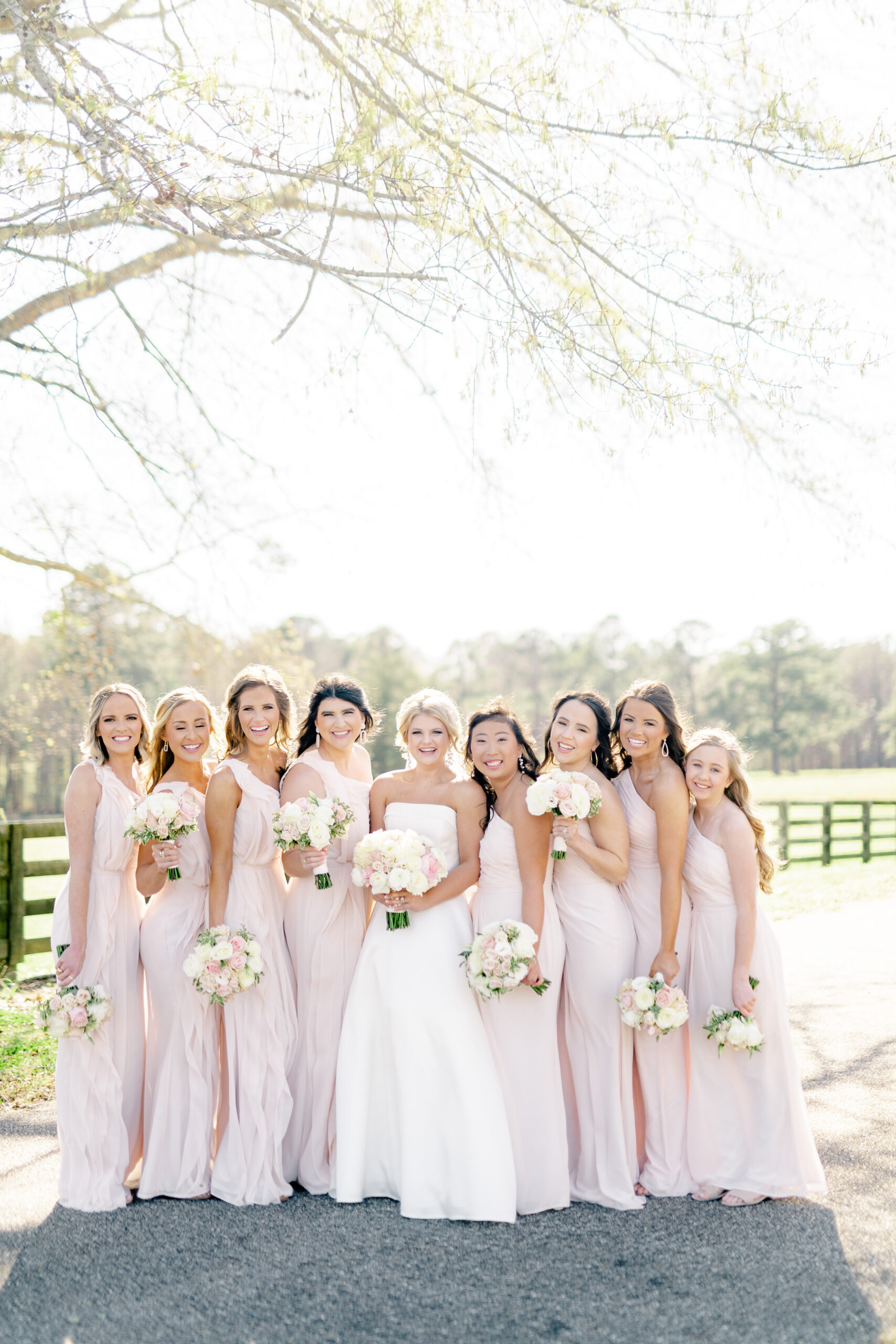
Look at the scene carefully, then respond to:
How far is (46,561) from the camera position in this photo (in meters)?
11.1

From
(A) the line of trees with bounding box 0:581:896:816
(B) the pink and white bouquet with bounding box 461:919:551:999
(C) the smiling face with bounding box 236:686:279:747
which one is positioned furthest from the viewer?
(A) the line of trees with bounding box 0:581:896:816

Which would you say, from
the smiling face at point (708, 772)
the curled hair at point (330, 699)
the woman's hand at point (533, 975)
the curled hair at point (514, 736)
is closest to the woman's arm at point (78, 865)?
the curled hair at point (330, 699)

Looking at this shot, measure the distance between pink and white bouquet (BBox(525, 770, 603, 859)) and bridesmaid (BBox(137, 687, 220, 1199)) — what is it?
1668mm

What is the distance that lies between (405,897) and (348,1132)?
1.13 metres

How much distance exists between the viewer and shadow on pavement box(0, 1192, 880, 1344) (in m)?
3.77

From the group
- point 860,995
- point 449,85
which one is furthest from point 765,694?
point 449,85

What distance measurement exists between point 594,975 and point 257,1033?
1705mm

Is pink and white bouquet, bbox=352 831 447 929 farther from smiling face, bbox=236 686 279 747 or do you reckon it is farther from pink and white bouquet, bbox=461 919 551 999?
smiling face, bbox=236 686 279 747

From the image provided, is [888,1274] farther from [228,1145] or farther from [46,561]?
[46,561]

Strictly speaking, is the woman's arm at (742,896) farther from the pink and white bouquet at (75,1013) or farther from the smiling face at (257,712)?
the pink and white bouquet at (75,1013)

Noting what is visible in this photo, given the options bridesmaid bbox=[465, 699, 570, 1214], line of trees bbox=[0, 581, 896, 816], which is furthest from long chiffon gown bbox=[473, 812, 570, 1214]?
line of trees bbox=[0, 581, 896, 816]

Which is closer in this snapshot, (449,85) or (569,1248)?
(569,1248)

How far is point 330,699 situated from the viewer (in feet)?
18.4

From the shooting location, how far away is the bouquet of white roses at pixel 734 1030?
4.94m
